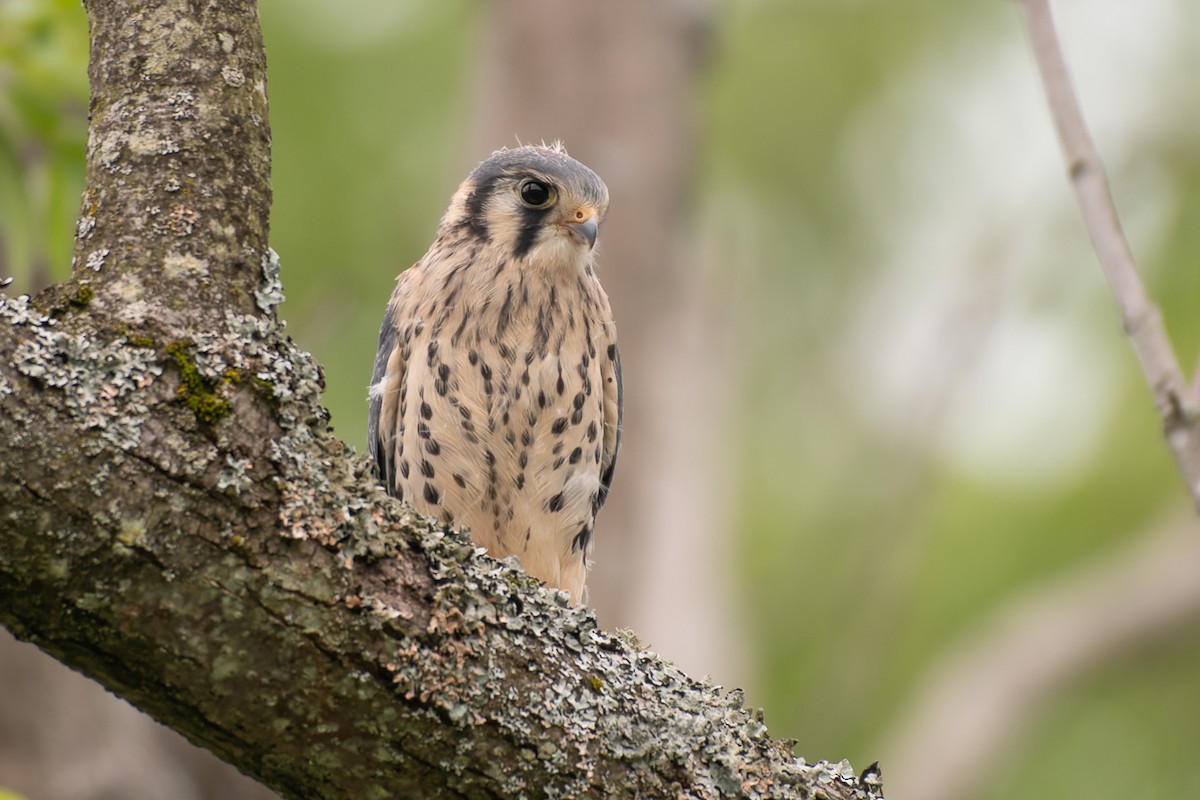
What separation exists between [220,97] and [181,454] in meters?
0.63

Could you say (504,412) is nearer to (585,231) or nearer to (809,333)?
(585,231)

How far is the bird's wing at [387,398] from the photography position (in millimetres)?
3904

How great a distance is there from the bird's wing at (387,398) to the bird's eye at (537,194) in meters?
0.45

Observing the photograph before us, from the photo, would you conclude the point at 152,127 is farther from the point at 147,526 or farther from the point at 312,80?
the point at 312,80

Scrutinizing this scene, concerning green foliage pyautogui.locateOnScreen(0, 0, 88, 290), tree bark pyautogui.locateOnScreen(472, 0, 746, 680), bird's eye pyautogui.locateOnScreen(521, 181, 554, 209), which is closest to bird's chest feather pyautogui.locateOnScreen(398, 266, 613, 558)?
bird's eye pyautogui.locateOnScreen(521, 181, 554, 209)

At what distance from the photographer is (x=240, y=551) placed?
1.83 m

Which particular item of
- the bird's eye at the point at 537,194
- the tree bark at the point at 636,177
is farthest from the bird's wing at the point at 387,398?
the tree bark at the point at 636,177

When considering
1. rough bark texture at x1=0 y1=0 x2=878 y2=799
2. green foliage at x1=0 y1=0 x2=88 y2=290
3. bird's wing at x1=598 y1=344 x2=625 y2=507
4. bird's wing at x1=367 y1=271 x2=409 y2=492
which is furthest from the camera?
bird's wing at x1=598 y1=344 x2=625 y2=507

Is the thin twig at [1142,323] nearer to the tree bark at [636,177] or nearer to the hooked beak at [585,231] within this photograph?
the hooked beak at [585,231]

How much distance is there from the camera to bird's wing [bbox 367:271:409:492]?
12.8 feet

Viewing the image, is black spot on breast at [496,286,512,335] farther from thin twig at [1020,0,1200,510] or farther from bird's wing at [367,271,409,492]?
thin twig at [1020,0,1200,510]

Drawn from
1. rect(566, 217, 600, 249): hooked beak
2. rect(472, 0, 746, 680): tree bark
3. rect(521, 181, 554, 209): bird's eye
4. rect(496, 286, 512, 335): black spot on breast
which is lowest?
rect(496, 286, 512, 335): black spot on breast

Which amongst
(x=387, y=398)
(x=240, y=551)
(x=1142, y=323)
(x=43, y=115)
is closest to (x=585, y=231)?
(x=387, y=398)

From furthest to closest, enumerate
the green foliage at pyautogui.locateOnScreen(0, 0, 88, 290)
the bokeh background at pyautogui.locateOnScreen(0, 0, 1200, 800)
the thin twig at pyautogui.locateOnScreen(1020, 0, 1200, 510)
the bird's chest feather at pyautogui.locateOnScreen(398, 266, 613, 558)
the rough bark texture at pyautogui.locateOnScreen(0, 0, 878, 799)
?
the bokeh background at pyautogui.locateOnScreen(0, 0, 1200, 800), the bird's chest feather at pyautogui.locateOnScreen(398, 266, 613, 558), the green foliage at pyautogui.locateOnScreen(0, 0, 88, 290), the thin twig at pyautogui.locateOnScreen(1020, 0, 1200, 510), the rough bark texture at pyautogui.locateOnScreen(0, 0, 878, 799)
